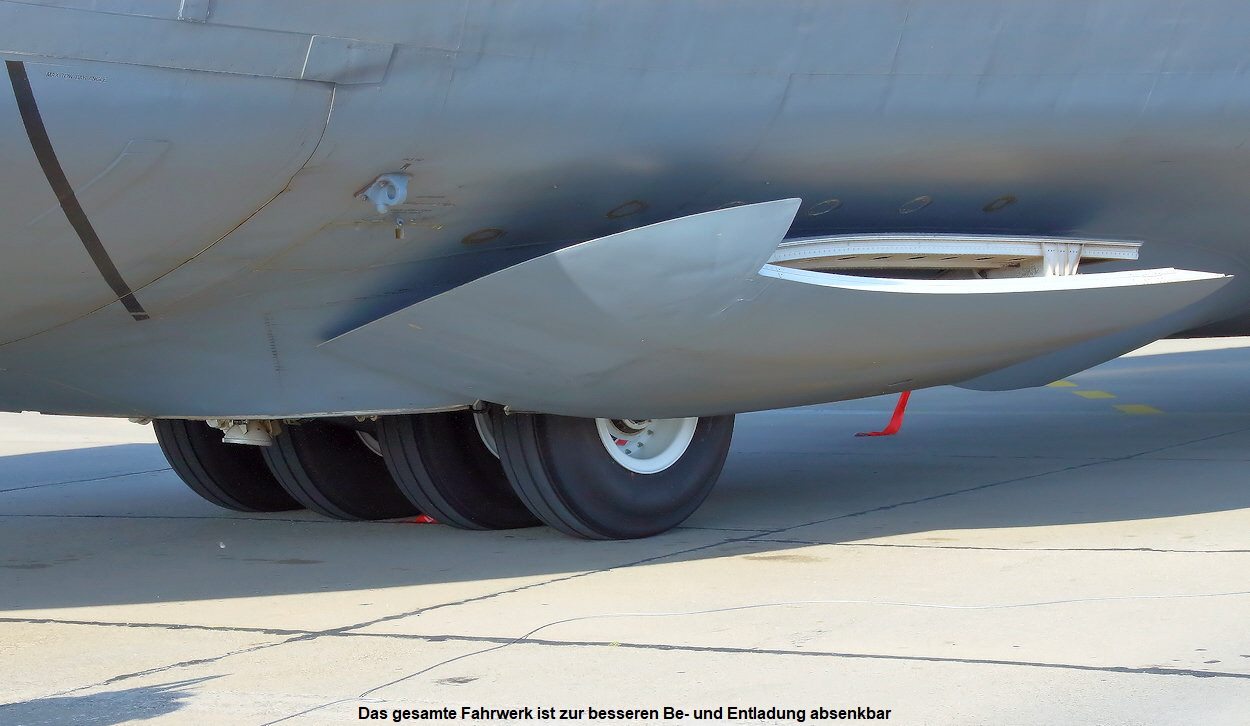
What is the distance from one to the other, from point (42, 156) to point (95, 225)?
0.33 m

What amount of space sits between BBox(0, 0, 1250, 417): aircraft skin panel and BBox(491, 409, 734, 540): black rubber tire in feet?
1.25

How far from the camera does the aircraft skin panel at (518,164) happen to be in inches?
177

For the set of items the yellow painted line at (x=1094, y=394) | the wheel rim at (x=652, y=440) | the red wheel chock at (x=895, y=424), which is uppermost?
the yellow painted line at (x=1094, y=394)

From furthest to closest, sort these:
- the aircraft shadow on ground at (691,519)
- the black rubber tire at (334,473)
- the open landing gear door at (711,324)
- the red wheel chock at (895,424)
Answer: the red wheel chock at (895,424)
the black rubber tire at (334,473)
the aircraft shadow on ground at (691,519)
the open landing gear door at (711,324)

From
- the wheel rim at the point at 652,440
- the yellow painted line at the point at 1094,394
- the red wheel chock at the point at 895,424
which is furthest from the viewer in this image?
the yellow painted line at the point at 1094,394

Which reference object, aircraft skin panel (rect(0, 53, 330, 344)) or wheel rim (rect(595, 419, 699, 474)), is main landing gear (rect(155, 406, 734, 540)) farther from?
aircraft skin panel (rect(0, 53, 330, 344))

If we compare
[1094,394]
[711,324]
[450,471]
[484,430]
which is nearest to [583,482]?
[484,430]

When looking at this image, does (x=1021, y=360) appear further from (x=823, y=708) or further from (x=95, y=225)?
(x=95, y=225)

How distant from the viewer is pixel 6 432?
42.5 ft

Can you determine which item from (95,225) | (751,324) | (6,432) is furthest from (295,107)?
(6,432)

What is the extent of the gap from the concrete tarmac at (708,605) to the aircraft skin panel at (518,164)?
77cm

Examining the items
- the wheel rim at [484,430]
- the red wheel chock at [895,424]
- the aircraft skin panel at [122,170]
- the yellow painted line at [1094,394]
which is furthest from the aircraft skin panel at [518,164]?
the yellow painted line at [1094,394]

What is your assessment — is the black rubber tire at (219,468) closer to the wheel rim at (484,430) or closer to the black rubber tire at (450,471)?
the black rubber tire at (450,471)

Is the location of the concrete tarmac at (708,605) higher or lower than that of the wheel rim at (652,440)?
lower
